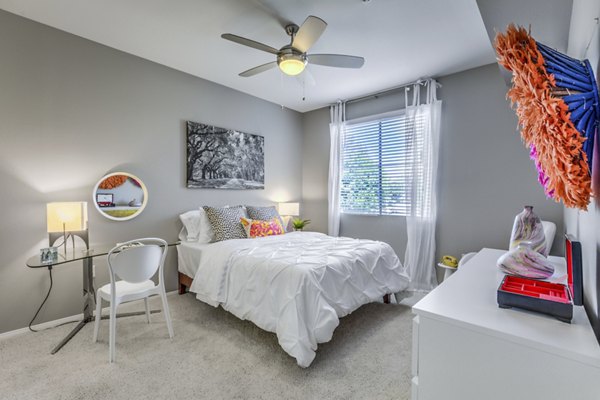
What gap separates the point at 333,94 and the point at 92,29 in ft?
9.57

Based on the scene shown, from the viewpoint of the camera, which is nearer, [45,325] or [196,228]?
[45,325]

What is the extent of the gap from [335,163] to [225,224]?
7.03 ft

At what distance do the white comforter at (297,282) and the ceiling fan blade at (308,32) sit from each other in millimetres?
1760

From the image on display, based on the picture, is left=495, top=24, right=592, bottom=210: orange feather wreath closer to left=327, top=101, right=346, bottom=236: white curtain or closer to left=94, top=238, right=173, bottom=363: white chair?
left=94, top=238, right=173, bottom=363: white chair

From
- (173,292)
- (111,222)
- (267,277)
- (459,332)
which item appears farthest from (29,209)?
(459,332)

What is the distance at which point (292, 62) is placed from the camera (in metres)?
2.34

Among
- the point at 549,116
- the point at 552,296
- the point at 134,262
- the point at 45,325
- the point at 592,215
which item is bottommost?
the point at 45,325

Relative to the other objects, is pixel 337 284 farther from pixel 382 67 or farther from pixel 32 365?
pixel 382 67

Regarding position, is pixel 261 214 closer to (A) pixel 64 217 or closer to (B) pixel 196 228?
(B) pixel 196 228

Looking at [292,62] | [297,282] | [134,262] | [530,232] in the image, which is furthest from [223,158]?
[530,232]

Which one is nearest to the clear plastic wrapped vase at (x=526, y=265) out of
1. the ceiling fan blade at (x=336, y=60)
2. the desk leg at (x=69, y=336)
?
the ceiling fan blade at (x=336, y=60)

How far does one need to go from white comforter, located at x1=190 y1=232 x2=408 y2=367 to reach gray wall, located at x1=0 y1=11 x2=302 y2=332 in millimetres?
1144

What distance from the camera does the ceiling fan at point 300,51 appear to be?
205 centimetres

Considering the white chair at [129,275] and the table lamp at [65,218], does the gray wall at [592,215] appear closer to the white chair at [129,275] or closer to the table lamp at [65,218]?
the white chair at [129,275]
